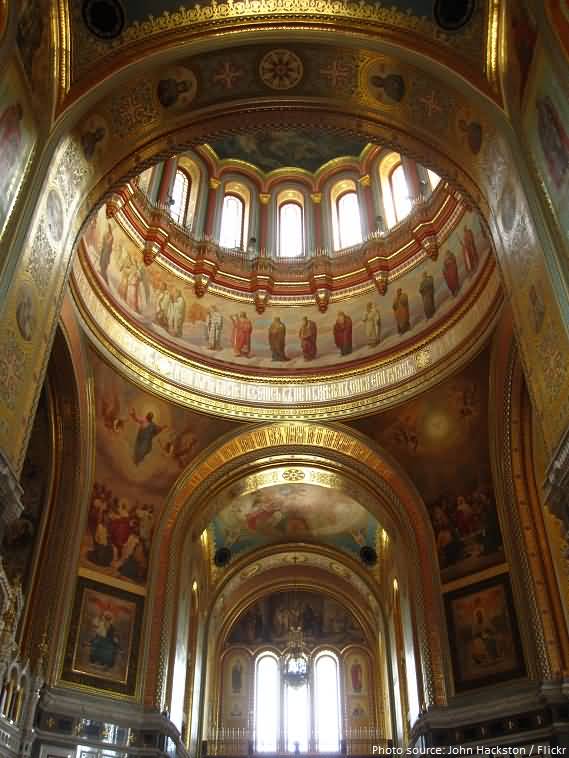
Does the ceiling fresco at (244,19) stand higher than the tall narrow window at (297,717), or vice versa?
the ceiling fresco at (244,19)

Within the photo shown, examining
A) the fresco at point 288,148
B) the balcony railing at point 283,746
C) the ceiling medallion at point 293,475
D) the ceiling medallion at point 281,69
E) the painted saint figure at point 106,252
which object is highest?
the fresco at point 288,148

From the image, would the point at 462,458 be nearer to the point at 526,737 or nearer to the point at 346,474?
the point at 346,474

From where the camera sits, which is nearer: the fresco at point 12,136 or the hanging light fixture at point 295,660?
the fresco at point 12,136

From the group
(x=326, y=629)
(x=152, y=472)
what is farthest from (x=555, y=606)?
(x=326, y=629)

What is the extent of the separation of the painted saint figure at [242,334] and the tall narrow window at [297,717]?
1280 cm

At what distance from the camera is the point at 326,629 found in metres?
26.7

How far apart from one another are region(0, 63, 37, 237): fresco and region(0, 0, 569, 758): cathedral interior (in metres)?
0.06

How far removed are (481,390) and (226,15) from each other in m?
9.83

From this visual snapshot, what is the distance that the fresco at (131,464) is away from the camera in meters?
16.3

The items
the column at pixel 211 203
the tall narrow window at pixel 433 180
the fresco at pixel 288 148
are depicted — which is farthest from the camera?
the fresco at pixel 288 148

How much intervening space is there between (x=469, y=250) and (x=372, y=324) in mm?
3610

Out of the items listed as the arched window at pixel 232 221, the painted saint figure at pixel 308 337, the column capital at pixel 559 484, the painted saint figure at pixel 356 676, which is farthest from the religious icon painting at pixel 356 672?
the column capital at pixel 559 484

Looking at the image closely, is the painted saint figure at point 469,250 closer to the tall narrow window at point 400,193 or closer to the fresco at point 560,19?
the tall narrow window at point 400,193

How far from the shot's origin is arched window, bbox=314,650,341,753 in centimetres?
2392
